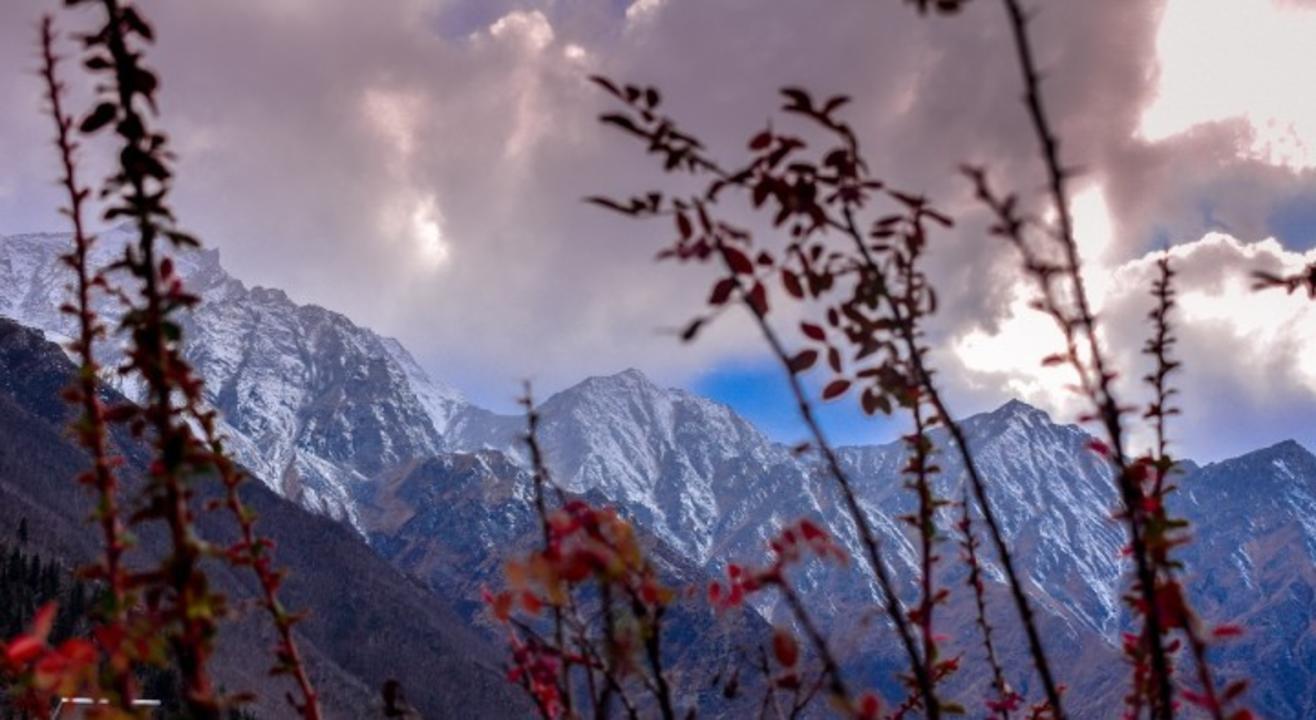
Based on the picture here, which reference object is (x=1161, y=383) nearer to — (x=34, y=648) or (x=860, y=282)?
(x=860, y=282)

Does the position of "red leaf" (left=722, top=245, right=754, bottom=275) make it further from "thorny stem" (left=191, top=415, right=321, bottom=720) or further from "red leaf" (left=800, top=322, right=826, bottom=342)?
"thorny stem" (left=191, top=415, right=321, bottom=720)

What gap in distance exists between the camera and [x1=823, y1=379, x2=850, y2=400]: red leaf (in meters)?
3.32

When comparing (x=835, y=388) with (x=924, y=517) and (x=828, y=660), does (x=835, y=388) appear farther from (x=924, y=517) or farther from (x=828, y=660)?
(x=924, y=517)

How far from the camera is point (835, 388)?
3.35 meters

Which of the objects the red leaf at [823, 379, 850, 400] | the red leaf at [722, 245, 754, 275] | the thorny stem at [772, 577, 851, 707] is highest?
the red leaf at [722, 245, 754, 275]

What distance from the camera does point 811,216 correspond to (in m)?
3.12

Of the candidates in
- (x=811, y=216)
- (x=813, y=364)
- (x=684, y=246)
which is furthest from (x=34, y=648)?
(x=811, y=216)

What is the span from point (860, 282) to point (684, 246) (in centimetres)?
67

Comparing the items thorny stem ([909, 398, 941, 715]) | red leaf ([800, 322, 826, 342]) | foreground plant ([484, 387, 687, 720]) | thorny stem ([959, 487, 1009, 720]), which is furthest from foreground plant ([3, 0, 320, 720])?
thorny stem ([959, 487, 1009, 720])

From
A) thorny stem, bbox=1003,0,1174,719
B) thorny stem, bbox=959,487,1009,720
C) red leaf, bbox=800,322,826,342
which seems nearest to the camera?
thorny stem, bbox=1003,0,1174,719

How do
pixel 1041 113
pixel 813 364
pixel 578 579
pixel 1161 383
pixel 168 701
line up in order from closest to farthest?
pixel 1041 113 → pixel 578 579 → pixel 813 364 → pixel 1161 383 → pixel 168 701

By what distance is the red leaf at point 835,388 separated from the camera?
3.32 m

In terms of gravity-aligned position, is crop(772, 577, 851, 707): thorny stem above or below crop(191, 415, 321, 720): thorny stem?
below

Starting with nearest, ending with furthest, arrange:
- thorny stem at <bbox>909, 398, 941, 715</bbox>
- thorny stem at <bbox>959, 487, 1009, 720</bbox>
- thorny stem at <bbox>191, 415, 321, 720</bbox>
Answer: thorny stem at <bbox>191, 415, 321, 720</bbox> < thorny stem at <bbox>909, 398, 941, 715</bbox> < thorny stem at <bbox>959, 487, 1009, 720</bbox>
